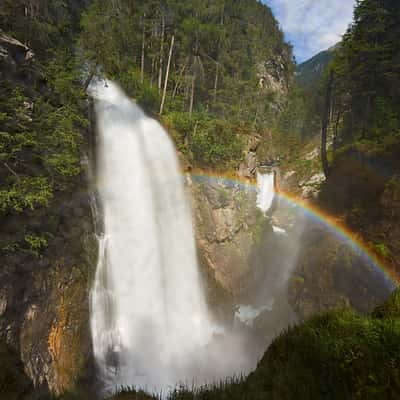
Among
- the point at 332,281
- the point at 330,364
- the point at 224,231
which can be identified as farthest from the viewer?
the point at 224,231

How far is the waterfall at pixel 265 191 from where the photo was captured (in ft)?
94.6

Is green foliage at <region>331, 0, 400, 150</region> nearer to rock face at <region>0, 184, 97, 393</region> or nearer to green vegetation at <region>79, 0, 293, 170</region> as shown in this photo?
green vegetation at <region>79, 0, 293, 170</region>

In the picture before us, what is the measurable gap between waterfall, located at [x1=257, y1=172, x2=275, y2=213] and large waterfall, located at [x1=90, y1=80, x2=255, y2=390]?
15745 mm

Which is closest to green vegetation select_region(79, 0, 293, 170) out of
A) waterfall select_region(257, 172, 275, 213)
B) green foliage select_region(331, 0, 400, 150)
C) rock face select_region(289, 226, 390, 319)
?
waterfall select_region(257, 172, 275, 213)

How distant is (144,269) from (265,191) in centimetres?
2099

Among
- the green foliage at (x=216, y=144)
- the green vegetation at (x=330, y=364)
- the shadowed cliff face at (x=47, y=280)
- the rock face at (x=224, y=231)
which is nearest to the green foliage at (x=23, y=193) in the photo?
the shadowed cliff face at (x=47, y=280)

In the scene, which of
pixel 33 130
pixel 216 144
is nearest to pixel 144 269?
pixel 33 130

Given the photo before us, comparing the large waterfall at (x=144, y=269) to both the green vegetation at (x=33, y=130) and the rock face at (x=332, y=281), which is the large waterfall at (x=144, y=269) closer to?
the green vegetation at (x=33, y=130)

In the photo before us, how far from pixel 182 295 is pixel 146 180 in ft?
26.3

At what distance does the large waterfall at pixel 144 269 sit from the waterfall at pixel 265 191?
15.7 meters

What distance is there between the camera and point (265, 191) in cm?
2950

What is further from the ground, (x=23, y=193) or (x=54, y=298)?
(x=23, y=193)

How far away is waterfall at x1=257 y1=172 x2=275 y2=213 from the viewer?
28.8 m

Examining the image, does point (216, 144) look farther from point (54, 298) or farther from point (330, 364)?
point (330, 364)
